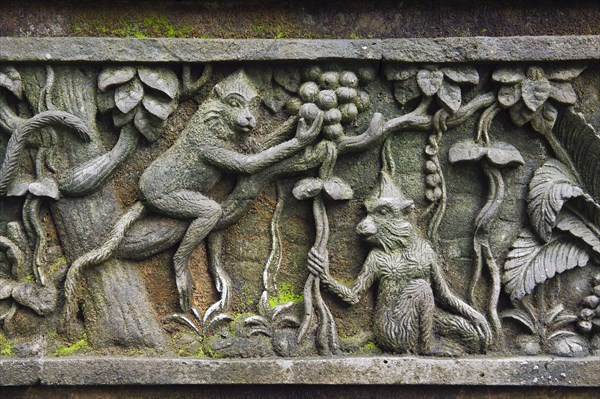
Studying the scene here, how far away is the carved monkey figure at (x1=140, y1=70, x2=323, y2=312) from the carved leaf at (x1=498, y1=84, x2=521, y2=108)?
872 mm

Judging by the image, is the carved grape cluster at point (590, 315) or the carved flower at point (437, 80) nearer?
the carved flower at point (437, 80)

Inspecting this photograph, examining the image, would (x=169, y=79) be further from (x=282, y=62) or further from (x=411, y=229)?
(x=411, y=229)

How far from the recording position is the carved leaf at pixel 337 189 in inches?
186

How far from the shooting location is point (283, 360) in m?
4.73

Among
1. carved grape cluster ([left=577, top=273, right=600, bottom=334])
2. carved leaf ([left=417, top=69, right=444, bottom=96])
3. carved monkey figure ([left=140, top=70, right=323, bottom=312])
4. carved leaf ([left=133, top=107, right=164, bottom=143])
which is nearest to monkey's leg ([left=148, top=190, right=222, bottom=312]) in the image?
carved monkey figure ([left=140, top=70, right=323, bottom=312])

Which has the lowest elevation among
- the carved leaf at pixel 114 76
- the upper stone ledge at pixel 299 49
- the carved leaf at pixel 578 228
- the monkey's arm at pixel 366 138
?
the carved leaf at pixel 578 228

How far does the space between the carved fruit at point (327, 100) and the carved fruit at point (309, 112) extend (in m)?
0.03

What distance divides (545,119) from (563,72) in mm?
229

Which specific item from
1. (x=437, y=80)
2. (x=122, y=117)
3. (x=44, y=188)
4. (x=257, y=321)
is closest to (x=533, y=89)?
(x=437, y=80)

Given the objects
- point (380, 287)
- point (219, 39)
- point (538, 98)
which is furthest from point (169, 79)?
point (538, 98)

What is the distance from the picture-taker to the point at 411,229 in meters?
4.79

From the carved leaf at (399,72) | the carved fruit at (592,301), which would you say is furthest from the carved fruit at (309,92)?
the carved fruit at (592,301)

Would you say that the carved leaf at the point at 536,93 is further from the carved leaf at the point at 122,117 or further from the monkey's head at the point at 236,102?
the carved leaf at the point at 122,117

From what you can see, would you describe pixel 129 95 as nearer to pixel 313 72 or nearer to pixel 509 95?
pixel 313 72
